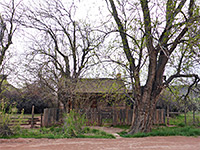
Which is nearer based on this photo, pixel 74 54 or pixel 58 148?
pixel 58 148

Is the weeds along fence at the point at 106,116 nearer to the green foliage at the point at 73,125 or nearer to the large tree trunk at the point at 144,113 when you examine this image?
the large tree trunk at the point at 144,113

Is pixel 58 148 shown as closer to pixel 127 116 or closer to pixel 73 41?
pixel 73 41

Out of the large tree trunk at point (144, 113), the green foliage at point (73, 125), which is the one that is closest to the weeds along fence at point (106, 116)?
the large tree trunk at point (144, 113)

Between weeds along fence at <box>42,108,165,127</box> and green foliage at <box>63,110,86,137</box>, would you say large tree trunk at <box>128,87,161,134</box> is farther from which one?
weeds along fence at <box>42,108,165,127</box>

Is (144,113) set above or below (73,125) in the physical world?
above

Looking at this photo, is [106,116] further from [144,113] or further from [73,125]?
[73,125]

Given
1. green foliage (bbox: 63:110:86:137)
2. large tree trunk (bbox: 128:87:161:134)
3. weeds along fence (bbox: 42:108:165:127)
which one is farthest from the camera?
weeds along fence (bbox: 42:108:165:127)

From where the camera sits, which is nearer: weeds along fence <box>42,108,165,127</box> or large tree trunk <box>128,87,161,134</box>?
large tree trunk <box>128,87,161,134</box>

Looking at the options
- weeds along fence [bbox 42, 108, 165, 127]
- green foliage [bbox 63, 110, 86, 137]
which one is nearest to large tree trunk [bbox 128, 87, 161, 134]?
green foliage [bbox 63, 110, 86, 137]

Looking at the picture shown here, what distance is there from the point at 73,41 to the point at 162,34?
628cm

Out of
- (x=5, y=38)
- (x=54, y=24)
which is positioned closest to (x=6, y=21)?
(x=5, y=38)

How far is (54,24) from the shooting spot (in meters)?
13.3

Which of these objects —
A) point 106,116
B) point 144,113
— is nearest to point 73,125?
point 144,113

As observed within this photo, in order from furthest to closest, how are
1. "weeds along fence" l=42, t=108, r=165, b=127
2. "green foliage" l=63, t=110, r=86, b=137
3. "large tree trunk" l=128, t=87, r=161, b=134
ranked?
"weeds along fence" l=42, t=108, r=165, b=127, "large tree trunk" l=128, t=87, r=161, b=134, "green foliage" l=63, t=110, r=86, b=137
